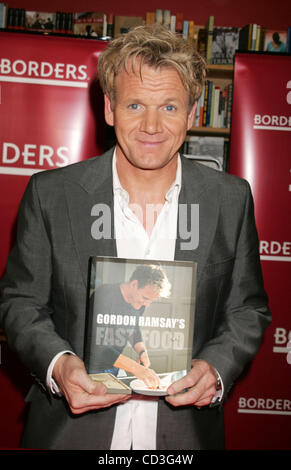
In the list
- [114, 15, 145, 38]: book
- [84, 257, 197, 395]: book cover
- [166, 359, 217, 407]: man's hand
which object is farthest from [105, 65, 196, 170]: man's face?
[114, 15, 145, 38]: book

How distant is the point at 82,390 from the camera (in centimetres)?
105

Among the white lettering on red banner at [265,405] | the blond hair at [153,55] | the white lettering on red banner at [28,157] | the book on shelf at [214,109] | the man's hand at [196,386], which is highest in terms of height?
the book on shelf at [214,109]

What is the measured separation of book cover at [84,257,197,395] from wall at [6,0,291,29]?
3.59 metres

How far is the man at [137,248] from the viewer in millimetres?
1248

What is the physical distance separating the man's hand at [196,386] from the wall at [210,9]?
3.65 meters

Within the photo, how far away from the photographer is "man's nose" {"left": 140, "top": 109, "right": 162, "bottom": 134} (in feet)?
4.06

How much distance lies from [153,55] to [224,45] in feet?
8.71

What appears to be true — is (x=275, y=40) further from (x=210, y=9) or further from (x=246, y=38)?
(x=210, y=9)

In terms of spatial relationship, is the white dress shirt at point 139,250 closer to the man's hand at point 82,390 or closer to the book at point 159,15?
the man's hand at point 82,390

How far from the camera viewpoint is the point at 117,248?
4.22 feet

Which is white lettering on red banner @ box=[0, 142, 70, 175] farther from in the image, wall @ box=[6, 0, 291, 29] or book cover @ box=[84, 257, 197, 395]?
wall @ box=[6, 0, 291, 29]

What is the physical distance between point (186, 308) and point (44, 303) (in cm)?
45

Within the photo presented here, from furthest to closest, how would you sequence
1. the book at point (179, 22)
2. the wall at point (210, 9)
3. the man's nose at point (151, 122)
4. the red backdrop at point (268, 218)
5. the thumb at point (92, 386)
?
the wall at point (210, 9)
the book at point (179, 22)
the red backdrop at point (268, 218)
the man's nose at point (151, 122)
the thumb at point (92, 386)

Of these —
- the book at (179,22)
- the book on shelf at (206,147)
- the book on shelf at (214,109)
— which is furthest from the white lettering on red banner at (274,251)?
the book at (179,22)
